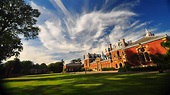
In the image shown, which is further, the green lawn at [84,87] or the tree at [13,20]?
the tree at [13,20]

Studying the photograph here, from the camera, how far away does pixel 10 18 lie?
564cm

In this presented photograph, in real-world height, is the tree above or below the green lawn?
above

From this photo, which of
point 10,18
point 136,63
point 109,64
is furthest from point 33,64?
point 109,64

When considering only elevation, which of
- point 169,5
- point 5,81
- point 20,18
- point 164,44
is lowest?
point 5,81

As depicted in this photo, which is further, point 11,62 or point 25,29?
point 25,29

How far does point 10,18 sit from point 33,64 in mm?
3644

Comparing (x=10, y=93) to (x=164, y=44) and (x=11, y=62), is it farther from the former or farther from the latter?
(x=164, y=44)

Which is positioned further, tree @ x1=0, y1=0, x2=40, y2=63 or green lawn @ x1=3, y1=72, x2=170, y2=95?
tree @ x1=0, y1=0, x2=40, y2=63

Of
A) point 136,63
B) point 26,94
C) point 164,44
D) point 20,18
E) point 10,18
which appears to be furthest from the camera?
point 136,63

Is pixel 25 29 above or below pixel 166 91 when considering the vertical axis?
above

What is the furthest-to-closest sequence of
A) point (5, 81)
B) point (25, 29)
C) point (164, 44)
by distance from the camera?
point (25, 29)
point (164, 44)
point (5, 81)

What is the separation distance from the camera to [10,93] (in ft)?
9.72

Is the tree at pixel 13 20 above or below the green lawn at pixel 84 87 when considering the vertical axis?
above

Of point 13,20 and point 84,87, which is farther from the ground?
point 13,20
